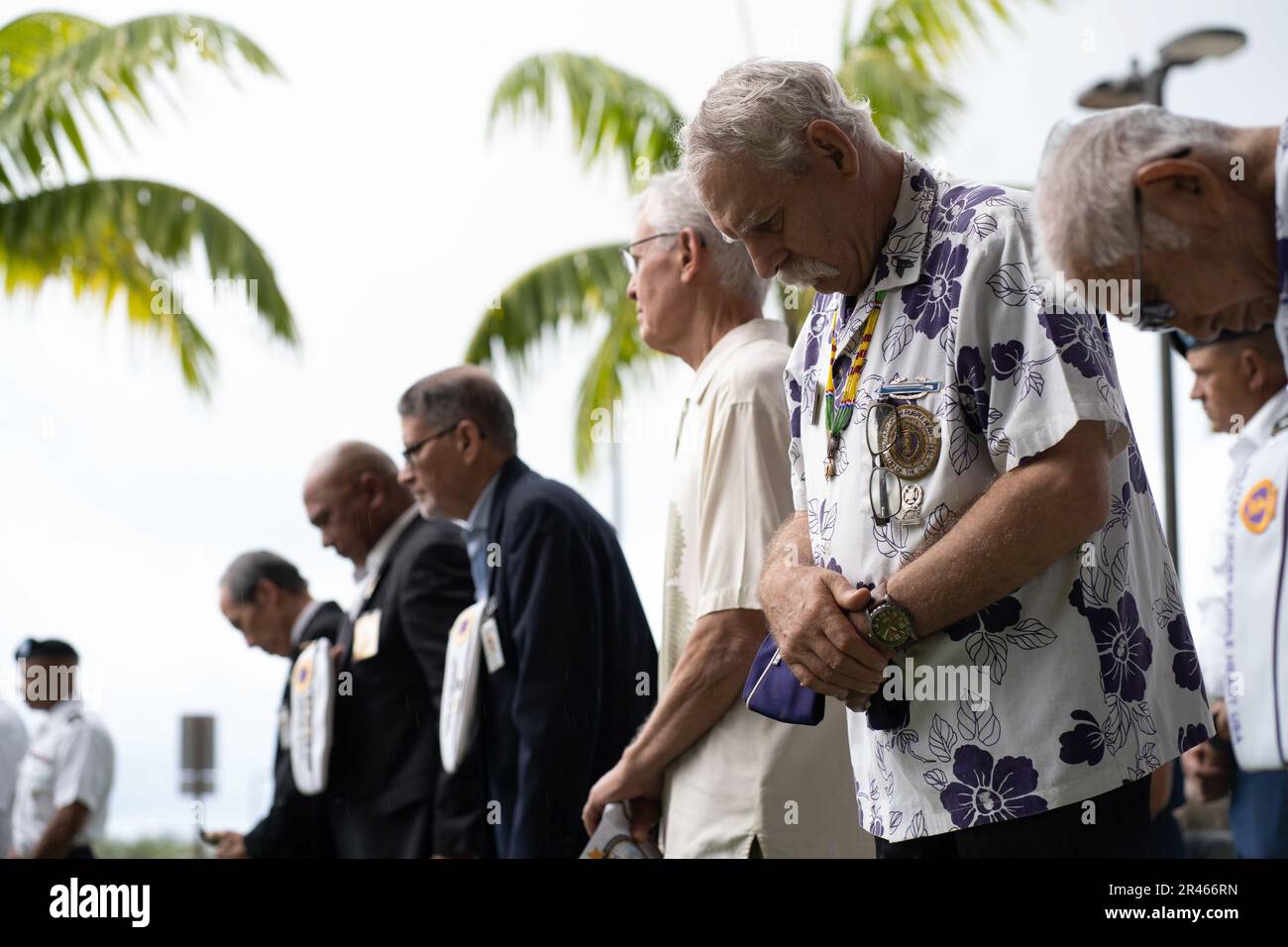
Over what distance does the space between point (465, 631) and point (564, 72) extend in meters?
6.84

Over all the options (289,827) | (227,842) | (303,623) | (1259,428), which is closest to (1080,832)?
(1259,428)

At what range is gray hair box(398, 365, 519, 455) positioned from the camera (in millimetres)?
3756

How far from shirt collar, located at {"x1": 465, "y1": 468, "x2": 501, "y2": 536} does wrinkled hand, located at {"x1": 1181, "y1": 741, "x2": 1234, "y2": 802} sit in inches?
77.2

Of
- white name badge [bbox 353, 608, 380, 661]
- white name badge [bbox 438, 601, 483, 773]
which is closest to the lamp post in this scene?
white name badge [bbox 353, 608, 380, 661]

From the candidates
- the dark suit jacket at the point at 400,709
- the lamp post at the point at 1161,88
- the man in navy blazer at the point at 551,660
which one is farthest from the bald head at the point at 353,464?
the lamp post at the point at 1161,88

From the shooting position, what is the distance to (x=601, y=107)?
9383 millimetres

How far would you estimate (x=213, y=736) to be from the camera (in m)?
12.5

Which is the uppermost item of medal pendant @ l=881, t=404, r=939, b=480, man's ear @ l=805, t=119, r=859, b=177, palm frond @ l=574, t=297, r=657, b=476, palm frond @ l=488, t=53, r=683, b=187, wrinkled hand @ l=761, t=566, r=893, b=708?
palm frond @ l=488, t=53, r=683, b=187

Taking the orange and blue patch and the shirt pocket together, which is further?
the shirt pocket

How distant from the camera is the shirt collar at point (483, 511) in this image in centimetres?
356

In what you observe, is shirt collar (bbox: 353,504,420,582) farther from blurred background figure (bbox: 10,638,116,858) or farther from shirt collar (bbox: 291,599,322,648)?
blurred background figure (bbox: 10,638,116,858)

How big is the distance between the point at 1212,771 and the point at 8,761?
535cm

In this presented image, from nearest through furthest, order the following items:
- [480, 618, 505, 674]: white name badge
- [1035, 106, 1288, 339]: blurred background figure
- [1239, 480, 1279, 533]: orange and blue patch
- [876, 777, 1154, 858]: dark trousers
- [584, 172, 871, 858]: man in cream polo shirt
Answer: [1035, 106, 1288, 339]: blurred background figure
[876, 777, 1154, 858]: dark trousers
[584, 172, 871, 858]: man in cream polo shirt
[1239, 480, 1279, 533]: orange and blue patch
[480, 618, 505, 674]: white name badge

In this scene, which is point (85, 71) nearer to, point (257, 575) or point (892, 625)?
point (257, 575)
